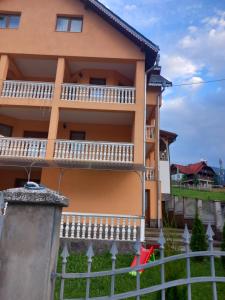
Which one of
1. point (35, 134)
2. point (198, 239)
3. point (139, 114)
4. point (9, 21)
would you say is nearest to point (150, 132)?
point (139, 114)

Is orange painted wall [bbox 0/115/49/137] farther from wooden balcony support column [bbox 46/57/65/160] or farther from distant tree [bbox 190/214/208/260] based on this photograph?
distant tree [bbox 190/214/208/260]

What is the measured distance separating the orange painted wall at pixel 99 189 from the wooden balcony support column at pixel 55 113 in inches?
54.1

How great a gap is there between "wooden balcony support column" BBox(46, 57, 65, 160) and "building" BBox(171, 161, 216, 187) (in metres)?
45.7

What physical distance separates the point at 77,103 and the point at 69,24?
176 inches

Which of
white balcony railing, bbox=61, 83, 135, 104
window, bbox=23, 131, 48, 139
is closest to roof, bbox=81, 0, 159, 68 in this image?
white balcony railing, bbox=61, 83, 135, 104

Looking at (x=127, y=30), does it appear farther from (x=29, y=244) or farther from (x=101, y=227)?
(x=29, y=244)

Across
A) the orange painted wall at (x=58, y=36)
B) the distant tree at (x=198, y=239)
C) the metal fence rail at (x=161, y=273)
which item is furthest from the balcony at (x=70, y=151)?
the metal fence rail at (x=161, y=273)

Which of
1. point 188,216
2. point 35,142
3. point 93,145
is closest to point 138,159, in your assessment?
point 93,145

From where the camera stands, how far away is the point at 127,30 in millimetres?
13477

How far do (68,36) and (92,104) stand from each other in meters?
3.79

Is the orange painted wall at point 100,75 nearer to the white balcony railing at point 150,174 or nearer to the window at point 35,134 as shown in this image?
the window at point 35,134

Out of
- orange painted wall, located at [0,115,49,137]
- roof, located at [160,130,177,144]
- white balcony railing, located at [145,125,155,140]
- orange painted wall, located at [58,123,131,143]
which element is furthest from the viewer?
roof, located at [160,130,177,144]

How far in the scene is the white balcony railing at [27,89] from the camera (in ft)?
43.2

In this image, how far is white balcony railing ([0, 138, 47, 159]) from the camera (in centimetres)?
1223
